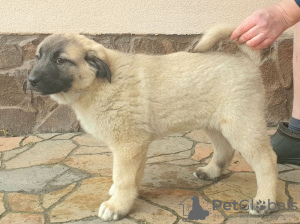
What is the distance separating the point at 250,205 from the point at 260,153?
1.33ft

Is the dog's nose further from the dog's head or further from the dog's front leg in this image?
the dog's front leg

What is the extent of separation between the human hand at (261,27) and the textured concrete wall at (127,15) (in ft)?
5.76

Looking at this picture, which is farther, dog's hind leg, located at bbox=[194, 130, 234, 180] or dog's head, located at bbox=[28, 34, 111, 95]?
dog's hind leg, located at bbox=[194, 130, 234, 180]

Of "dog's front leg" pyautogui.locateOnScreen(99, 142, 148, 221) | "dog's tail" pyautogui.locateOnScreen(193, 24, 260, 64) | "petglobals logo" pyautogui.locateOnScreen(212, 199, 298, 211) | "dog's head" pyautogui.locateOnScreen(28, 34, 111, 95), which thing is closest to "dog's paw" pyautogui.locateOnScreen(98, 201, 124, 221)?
"dog's front leg" pyautogui.locateOnScreen(99, 142, 148, 221)

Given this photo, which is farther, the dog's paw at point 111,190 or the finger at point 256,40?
the dog's paw at point 111,190

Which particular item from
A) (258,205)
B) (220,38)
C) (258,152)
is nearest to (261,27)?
(220,38)

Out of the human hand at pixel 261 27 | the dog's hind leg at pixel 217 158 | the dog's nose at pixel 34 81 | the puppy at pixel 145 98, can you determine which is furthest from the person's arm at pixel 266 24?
the dog's nose at pixel 34 81

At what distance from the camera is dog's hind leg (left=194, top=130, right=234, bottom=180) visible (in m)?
3.35

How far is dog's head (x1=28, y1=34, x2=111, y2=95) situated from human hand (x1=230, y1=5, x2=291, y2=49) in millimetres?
1098

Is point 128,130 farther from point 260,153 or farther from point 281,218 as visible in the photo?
point 281,218

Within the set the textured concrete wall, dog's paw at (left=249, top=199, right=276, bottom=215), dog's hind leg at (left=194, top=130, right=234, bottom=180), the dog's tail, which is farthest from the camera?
the textured concrete wall

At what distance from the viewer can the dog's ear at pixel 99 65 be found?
108 inches

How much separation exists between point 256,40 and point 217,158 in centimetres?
114

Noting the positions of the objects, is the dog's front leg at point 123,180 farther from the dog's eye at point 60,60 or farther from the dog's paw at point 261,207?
the dog's paw at point 261,207
